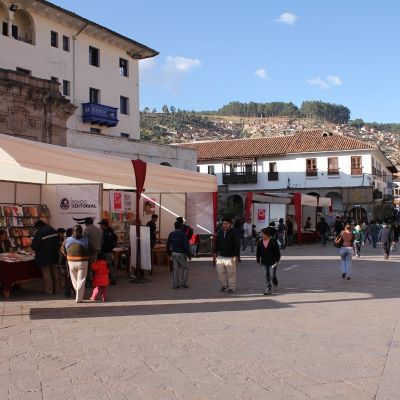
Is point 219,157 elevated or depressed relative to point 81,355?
elevated

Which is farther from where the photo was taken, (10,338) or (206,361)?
(10,338)

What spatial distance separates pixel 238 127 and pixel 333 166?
122 meters

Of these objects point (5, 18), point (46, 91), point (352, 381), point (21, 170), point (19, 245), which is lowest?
point (352, 381)

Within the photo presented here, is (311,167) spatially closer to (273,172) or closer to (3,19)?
(273,172)

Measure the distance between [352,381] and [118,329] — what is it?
3.53 metres

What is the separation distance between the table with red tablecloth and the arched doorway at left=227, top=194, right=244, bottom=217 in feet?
115

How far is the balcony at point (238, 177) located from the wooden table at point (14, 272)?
44.3 m

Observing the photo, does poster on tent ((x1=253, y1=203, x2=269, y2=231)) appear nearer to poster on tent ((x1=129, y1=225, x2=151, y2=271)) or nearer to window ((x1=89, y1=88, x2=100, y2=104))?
poster on tent ((x1=129, y1=225, x2=151, y2=271))

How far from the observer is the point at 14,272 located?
10453mm

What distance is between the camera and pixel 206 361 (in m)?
6.01

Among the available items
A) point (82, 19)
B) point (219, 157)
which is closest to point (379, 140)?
point (219, 157)

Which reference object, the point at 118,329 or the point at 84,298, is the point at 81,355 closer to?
the point at 118,329

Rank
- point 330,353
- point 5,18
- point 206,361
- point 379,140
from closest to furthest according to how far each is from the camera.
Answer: point 206,361 < point 330,353 < point 5,18 < point 379,140

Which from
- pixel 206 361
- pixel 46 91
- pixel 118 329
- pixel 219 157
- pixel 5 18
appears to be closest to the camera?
pixel 206 361
